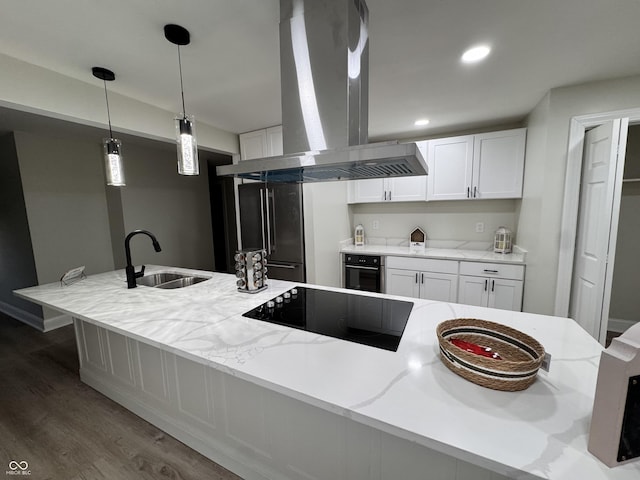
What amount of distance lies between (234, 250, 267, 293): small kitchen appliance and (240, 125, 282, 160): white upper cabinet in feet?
5.46

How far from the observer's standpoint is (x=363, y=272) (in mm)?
3391

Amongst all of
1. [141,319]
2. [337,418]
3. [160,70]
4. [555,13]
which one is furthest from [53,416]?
[555,13]

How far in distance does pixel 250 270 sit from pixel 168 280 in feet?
3.92

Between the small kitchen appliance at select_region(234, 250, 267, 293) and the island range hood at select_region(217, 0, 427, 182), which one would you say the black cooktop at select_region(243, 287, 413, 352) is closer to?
the small kitchen appliance at select_region(234, 250, 267, 293)

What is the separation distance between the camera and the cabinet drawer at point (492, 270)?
264cm

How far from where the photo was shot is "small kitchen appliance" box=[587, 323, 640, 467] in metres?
0.56

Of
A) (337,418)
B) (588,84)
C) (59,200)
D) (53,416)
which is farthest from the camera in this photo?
(59,200)

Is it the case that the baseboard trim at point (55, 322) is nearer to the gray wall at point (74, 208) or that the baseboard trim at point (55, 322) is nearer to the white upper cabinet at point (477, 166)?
the gray wall at point (74, 208)

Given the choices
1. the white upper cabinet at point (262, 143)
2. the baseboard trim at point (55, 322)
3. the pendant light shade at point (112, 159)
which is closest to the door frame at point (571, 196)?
the white upper cabinet at point (262, 143)

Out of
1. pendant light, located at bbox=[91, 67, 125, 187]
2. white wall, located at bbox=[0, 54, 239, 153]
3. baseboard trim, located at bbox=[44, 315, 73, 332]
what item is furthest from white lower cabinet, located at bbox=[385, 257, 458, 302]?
baseboard trim, located at bbox=[44, 315, 73, 332]

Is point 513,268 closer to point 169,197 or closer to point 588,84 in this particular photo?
point 588,84

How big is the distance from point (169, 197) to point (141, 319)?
11.2 feet

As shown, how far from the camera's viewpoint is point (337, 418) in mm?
1064

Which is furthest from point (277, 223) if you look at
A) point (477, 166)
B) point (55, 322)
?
point (55, 322)
